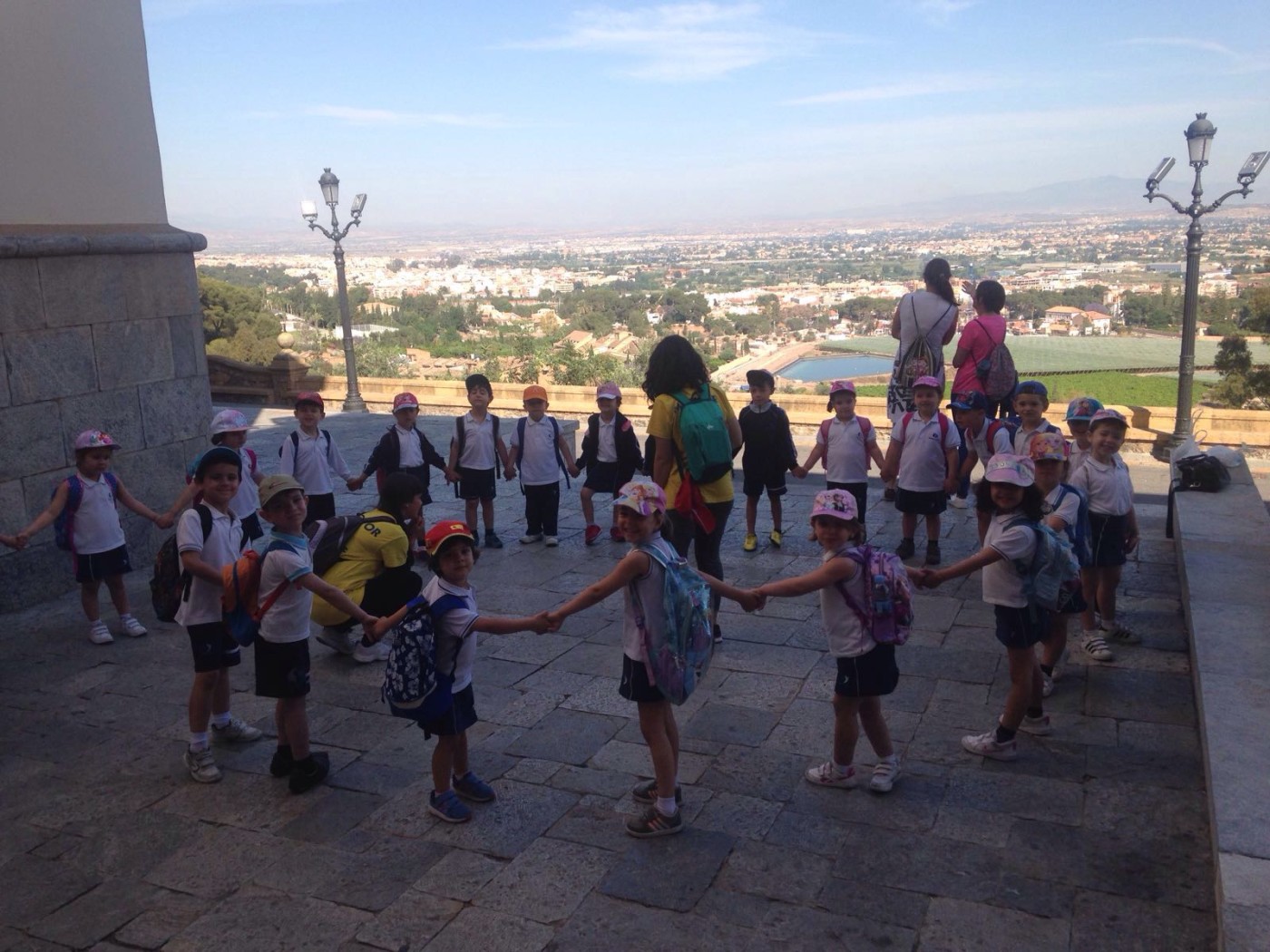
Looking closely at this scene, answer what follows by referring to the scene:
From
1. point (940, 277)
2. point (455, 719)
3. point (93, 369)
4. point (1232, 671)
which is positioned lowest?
point (1232, 671)

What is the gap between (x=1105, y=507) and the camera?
5453 millimetres

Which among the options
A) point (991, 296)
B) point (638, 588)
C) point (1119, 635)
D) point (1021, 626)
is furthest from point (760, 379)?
point (638, 588)

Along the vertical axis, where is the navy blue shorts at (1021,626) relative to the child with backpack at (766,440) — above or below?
below

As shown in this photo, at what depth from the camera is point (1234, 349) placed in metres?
20.8

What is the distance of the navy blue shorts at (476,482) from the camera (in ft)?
26.7

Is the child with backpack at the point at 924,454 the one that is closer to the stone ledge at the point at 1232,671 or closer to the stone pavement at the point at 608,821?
the stone pavement at the point at 608,821

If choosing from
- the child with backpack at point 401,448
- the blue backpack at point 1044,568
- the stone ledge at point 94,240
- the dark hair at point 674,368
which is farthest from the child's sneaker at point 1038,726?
the stone ledge at point 94,240

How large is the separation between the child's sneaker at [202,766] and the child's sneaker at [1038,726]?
11.6 feet

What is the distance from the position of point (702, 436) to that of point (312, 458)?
10.3ft

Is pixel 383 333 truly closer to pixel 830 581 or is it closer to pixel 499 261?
pixel 830 581

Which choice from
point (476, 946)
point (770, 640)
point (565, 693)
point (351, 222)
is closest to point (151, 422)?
point (565, 693)

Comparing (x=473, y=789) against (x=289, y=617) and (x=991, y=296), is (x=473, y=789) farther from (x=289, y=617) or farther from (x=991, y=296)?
(x=991, y=296)

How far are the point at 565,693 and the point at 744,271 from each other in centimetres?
5938

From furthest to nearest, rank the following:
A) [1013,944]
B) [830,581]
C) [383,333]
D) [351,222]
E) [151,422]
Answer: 1. [383,333]
2. [351,222]
3. [151,422]
4. [830,581]
5. [1013,944]
